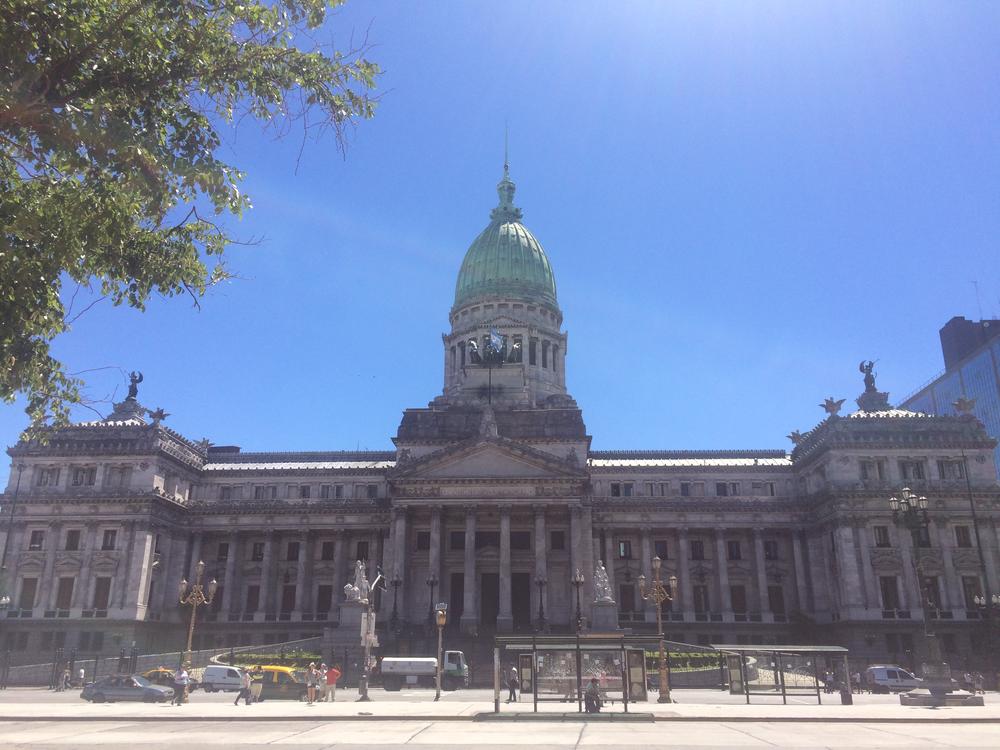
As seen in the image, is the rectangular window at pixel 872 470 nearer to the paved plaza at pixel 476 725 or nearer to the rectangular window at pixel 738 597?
the rectangular window at pixel 738 597

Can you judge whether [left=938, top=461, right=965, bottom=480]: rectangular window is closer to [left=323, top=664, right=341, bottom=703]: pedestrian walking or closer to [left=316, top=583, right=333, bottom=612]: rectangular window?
[left=323, top=664, right=341, bottom=703]: pedestrian walking

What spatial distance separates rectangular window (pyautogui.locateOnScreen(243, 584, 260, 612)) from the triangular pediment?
19100 millimetres

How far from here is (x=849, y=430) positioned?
2766 inches

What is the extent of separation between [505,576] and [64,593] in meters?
37.8

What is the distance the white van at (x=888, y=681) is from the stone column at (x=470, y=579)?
91.3 feet

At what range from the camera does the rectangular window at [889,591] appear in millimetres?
65438

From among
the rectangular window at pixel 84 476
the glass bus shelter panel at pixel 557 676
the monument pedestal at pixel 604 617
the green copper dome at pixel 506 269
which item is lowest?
the glass bus shelter panel at pixel 557 676

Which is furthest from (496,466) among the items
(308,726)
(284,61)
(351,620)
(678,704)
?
(284,61)

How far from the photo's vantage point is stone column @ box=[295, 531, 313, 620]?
73938 mm

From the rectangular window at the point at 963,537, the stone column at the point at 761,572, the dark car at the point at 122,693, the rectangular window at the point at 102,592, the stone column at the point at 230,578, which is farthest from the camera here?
Answer: the stone column at the point at 230,578

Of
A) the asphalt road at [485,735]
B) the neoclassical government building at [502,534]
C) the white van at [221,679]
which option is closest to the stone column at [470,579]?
the neoclassical government building at [502,534]

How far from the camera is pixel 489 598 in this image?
235ft

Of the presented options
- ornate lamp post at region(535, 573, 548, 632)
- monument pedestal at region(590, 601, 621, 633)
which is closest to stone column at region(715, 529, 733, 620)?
ornate lamp post at region(535, 573, 548, 632)

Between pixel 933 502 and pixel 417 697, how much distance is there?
49045 mm
